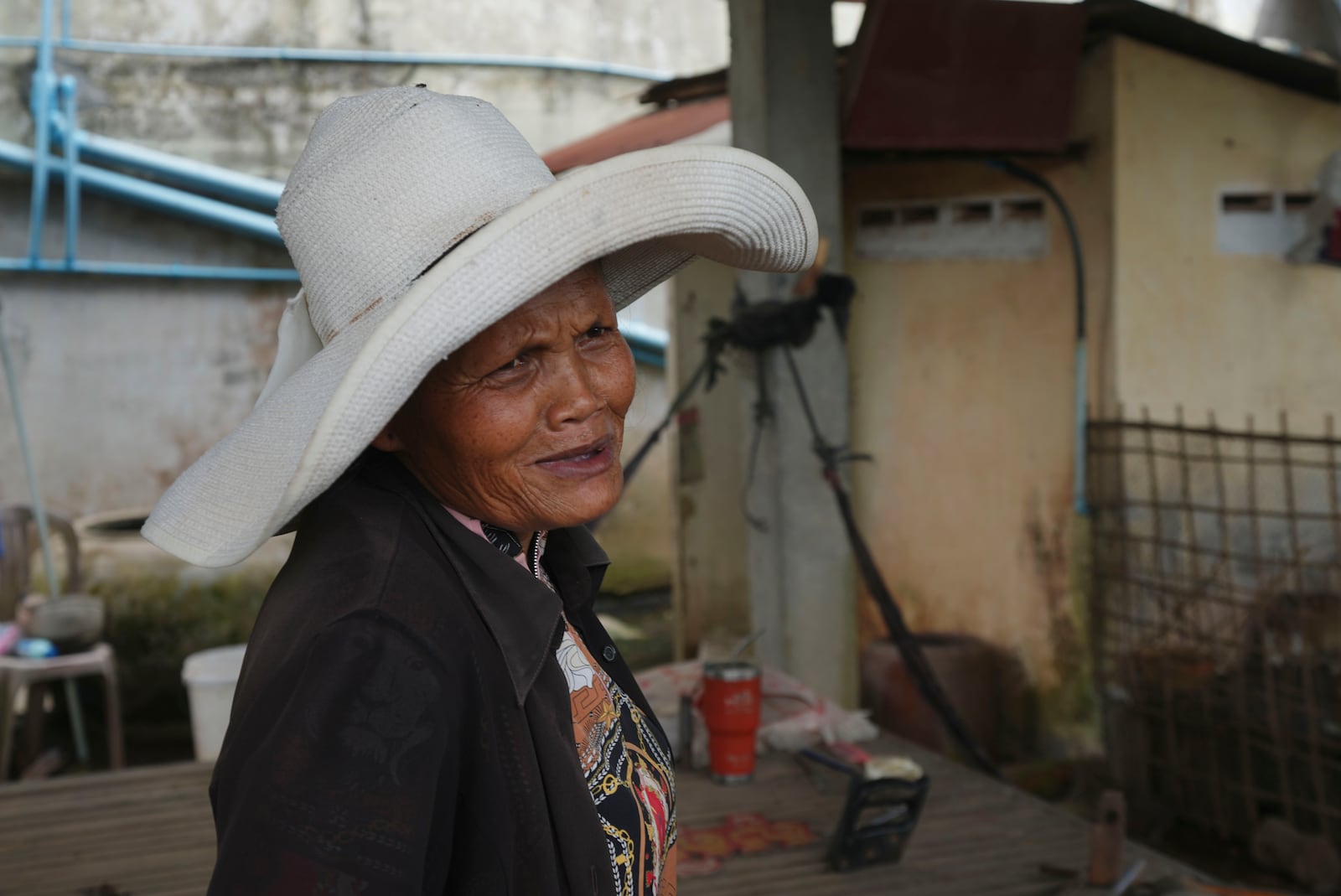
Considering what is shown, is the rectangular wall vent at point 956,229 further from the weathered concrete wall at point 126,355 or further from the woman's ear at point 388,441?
the weathered concrete wall at point 126,355

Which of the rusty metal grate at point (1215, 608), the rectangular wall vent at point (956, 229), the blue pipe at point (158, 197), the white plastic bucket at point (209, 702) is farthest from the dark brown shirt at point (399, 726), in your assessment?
the blue pipe at point (158, 197)

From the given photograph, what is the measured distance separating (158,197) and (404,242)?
7951 mm

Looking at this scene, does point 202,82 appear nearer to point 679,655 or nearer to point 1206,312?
point 679,655

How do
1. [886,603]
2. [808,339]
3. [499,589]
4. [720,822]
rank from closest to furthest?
[499,589] → [720,822] → [886,603] → [808,339]

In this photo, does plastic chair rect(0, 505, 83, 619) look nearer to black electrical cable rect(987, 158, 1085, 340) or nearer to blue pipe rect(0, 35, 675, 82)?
blue pipe rect(0, 35, 675, 82)

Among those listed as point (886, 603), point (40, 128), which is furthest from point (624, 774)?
point (40, 128)

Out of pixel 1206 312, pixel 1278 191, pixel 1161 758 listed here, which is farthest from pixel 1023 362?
pixel 1161 758

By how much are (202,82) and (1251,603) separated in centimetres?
790

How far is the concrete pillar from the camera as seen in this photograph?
4.30 metres

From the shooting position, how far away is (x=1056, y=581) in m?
5.17

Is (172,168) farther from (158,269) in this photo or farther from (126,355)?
(126,355)

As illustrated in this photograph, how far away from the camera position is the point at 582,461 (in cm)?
130

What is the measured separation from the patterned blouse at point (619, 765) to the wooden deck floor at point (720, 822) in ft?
4.11

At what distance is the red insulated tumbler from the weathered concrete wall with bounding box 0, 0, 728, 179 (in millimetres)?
7011
